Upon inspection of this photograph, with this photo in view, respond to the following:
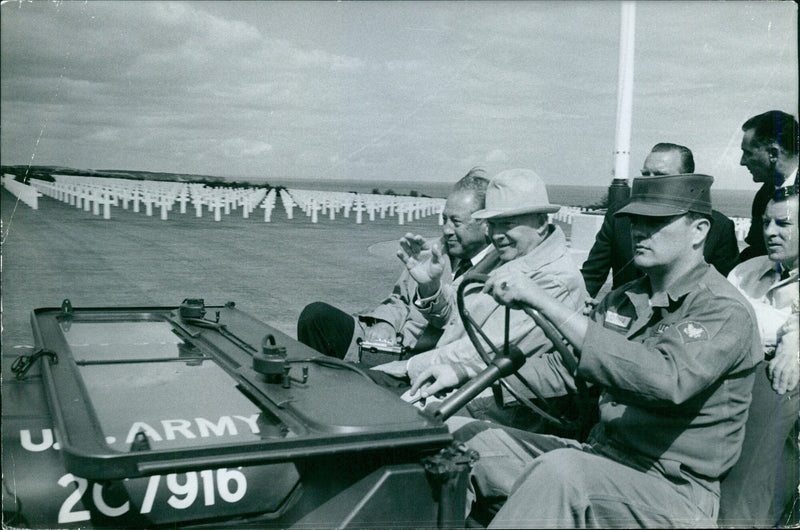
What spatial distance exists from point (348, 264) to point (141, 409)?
1303 cm

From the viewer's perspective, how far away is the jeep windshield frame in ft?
5.59

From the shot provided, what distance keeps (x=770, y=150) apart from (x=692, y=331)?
86.8 inches

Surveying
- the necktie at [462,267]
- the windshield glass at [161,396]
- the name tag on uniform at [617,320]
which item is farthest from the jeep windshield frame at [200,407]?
the necktie at [462,267]

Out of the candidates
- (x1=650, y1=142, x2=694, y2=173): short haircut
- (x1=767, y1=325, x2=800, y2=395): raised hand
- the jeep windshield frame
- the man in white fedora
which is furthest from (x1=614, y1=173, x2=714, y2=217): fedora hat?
(x1=650, y1=142, x2=694, y2=173): short haircut

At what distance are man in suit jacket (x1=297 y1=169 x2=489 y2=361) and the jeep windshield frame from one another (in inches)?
55.5

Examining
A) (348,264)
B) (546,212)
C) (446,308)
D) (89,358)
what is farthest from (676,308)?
(348,264)

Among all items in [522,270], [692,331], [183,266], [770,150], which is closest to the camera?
[692,331]

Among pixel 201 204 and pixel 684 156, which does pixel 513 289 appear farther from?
pixel 201 204

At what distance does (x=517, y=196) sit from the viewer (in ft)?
11.1

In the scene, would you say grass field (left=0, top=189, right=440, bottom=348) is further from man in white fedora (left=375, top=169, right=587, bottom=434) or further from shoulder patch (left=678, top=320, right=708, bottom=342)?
shoulder patch (left=678, top=320, right=708, bottom=342)

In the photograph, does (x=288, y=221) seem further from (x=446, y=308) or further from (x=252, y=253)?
(x=446, y=308)

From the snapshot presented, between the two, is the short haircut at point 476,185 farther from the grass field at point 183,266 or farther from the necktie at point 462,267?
the grass field at point 183,266

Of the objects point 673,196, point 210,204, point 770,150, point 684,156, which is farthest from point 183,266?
point 210,204

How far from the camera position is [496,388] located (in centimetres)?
293
